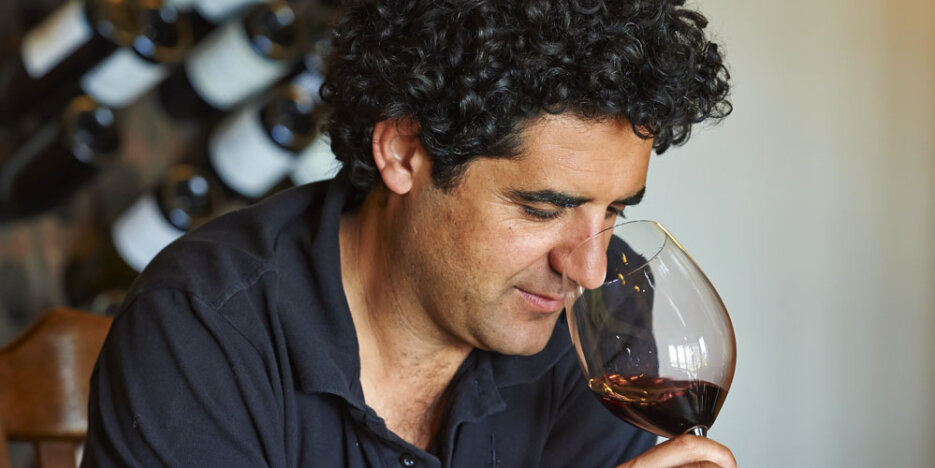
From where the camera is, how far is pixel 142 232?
5.81ft

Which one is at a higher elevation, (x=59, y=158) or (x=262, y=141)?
(x=262, y=141)

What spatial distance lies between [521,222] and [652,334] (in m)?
0.27

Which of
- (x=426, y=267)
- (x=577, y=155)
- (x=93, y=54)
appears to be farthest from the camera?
(x=93, y=54)

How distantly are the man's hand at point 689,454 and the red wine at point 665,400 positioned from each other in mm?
21

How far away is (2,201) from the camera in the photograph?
1.77 meters

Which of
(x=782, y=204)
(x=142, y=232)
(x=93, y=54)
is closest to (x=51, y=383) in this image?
(x=142, y=232)

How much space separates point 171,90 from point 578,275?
3.97ft

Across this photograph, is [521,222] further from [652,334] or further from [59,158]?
[59,158]

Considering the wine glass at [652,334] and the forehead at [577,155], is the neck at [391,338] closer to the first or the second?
the forehead at [577,155]

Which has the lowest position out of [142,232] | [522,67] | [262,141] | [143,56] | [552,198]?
[142,232]

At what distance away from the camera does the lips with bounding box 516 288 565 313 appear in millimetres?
1153

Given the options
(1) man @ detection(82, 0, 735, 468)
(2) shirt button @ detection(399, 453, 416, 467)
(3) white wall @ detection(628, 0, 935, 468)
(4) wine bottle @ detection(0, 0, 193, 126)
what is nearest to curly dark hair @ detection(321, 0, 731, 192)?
(1) man @ detection(82, 0, 735, 468)

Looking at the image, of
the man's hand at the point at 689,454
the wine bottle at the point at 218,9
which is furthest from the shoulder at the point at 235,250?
the wine bottle at the point at 218,9

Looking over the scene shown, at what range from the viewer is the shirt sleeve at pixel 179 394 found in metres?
1.03
